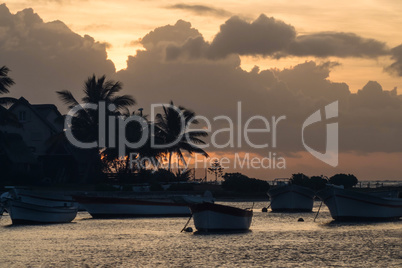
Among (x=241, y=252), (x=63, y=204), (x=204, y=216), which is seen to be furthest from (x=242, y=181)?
(x=241, y=252)

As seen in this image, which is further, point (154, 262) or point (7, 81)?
point (7, 81)

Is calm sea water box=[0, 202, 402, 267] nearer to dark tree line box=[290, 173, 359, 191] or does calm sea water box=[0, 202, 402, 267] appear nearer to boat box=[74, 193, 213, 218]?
boat box=[74, 193, 213, 218]

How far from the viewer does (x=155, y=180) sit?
307 feet

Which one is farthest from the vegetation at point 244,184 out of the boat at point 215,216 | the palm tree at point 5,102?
the boat at point 215,216

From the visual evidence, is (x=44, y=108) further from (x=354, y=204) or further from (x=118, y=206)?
(x=354, y=204)

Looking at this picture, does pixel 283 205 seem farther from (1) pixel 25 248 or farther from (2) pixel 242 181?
(1) pixel 25 248

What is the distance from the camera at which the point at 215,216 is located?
44625 mm

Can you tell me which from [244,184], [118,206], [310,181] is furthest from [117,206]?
[310,181]

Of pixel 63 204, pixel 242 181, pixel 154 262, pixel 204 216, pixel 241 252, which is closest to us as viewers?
pixel 154 262

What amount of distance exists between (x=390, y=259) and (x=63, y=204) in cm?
3116

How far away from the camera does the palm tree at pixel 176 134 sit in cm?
9788

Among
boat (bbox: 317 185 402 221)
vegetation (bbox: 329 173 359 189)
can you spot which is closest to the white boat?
boat (bbox: 317 185 402 221)

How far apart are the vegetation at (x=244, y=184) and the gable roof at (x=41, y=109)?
79.9 ft

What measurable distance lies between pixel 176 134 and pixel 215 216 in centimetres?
5534
